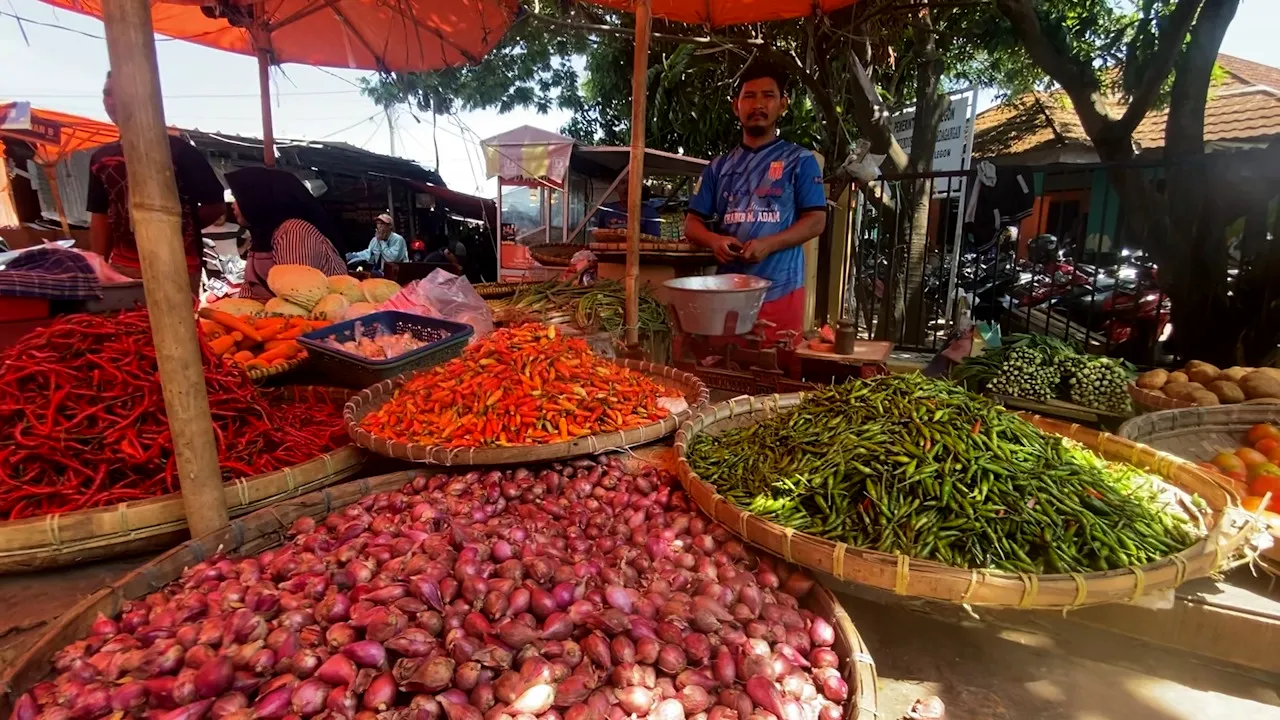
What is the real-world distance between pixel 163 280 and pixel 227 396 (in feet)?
3.31

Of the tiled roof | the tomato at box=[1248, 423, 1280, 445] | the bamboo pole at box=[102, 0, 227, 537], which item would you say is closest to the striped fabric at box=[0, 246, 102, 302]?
the bamboo pole at box=[102, 0, 227, 537]

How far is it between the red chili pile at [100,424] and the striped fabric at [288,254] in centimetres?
248

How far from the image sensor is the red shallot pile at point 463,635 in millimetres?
1154

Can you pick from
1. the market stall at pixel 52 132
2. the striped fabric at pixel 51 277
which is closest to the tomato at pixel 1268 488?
the striped fabric at pixel 51 277

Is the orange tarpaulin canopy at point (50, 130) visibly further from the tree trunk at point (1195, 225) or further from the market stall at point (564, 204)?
the tree trunk at point (1195, 225)

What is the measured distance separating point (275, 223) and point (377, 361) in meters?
2.62

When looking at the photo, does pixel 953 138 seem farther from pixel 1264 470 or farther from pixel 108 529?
pixel 108 529

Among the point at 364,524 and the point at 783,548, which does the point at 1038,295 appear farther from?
the point at 364,524

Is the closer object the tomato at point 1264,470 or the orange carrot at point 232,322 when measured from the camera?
the tomato at point 1264,470

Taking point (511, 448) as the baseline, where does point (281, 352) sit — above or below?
above

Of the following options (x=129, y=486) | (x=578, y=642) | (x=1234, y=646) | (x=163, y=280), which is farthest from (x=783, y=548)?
(x=129, y=486)

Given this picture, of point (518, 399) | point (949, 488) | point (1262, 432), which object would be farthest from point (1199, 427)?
point (518, 399)

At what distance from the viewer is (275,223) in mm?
4691

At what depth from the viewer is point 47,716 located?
1.11 meters
